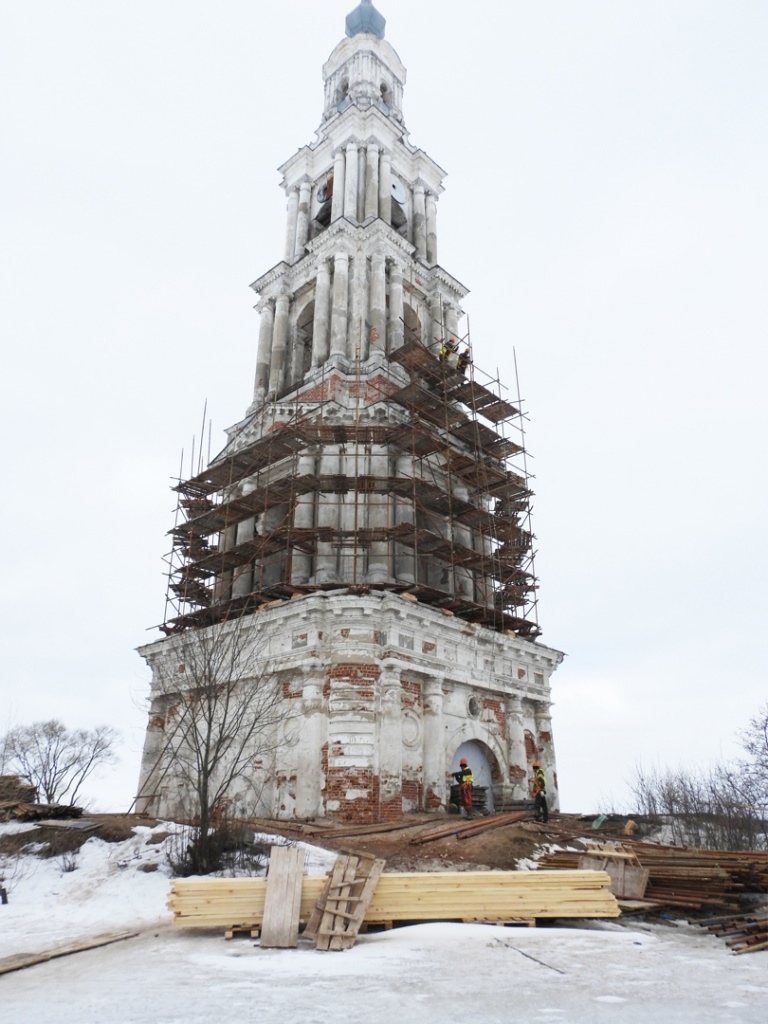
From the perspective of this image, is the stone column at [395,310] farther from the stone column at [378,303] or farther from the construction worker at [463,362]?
the construction worker at [463,362]

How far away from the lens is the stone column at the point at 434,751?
2098 centimetres

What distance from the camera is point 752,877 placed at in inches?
512

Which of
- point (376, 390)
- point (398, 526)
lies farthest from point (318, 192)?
point (398, 526)

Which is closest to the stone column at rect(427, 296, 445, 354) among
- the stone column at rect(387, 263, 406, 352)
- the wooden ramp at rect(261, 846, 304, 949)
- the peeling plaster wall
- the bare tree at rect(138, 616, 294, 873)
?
the stone column at rect(387, 263, 406, 352)

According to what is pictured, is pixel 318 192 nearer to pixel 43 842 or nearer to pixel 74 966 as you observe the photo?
pixel 43 842

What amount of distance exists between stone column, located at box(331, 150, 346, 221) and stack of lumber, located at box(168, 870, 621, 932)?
29081mm

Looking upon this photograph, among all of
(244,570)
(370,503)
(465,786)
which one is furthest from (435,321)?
(465,786)

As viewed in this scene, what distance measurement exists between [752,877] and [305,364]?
27.4 metres

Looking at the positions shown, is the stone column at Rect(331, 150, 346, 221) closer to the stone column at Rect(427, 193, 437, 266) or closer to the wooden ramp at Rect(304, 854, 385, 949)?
the stone column at Rect(427, 193, 437, 266)

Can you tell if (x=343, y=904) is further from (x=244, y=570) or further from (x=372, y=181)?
(x=372, y=181)

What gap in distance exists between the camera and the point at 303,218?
36.5 m

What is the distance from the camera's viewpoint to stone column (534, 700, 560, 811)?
2512 cm

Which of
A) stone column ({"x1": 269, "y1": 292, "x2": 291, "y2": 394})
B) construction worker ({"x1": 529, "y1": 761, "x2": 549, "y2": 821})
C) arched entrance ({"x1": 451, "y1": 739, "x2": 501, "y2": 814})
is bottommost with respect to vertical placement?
construction worker ({"x1": 529, "y1": 761, "x2": 549, "y2": 821})

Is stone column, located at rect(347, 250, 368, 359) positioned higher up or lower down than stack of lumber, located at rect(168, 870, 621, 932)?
higher up
